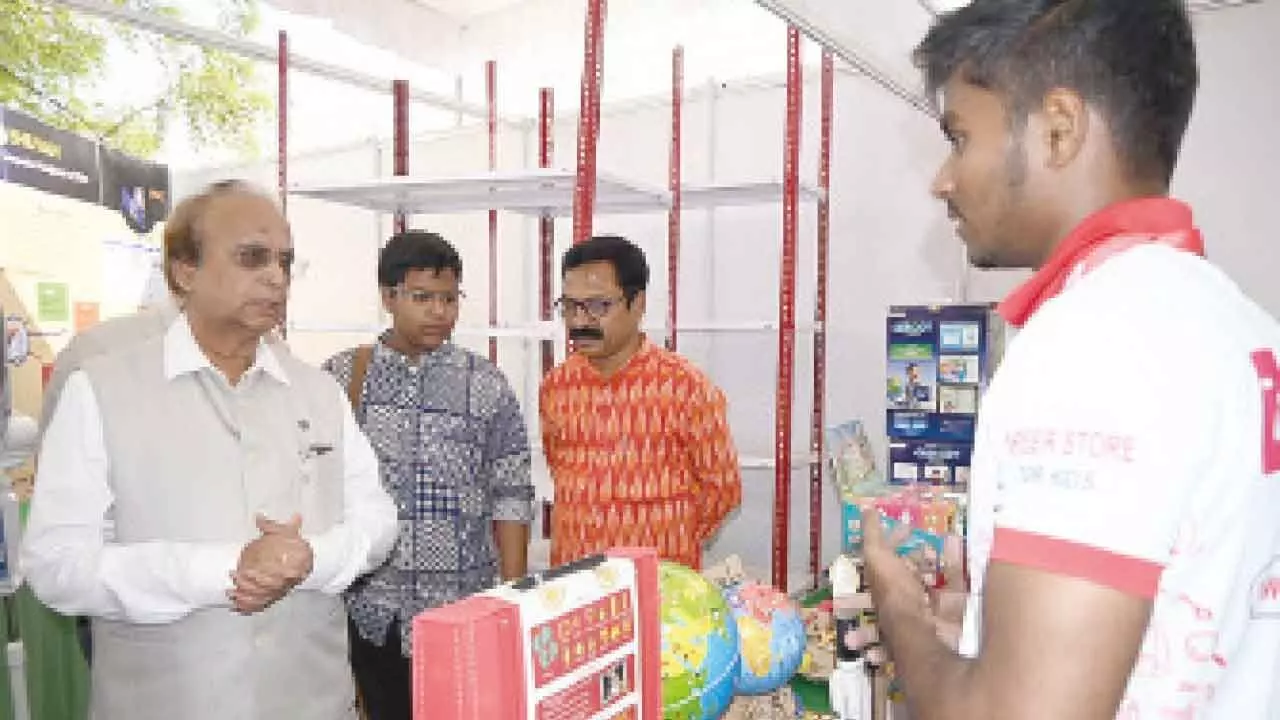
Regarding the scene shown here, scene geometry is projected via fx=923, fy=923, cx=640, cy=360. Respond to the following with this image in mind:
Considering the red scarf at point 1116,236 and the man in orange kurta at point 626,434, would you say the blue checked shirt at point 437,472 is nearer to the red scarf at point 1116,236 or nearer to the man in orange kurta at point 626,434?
the man in orange kurta at point 626,434

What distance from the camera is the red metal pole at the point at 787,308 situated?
A: 3.46 meters

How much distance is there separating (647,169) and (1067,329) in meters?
5.03

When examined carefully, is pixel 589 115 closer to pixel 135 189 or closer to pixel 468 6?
pixel 135 189

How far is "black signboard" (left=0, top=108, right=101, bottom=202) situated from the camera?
3547 millimetres

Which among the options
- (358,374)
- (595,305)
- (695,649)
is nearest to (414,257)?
(358,374)

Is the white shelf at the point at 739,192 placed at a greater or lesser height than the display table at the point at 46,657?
greater

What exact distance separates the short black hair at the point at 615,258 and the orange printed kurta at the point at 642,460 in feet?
0.67

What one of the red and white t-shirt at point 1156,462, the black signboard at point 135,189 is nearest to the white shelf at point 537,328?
the black signboard at point 135,189

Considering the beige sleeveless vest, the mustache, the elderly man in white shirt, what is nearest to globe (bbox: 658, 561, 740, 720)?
the elderly man in white shirt

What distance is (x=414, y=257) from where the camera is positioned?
271 cm

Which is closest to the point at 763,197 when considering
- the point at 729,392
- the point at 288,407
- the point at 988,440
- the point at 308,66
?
the point at 729,392

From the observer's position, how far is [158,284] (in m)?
4.34

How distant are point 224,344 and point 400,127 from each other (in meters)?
2.56

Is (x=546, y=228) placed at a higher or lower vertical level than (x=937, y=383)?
higher
